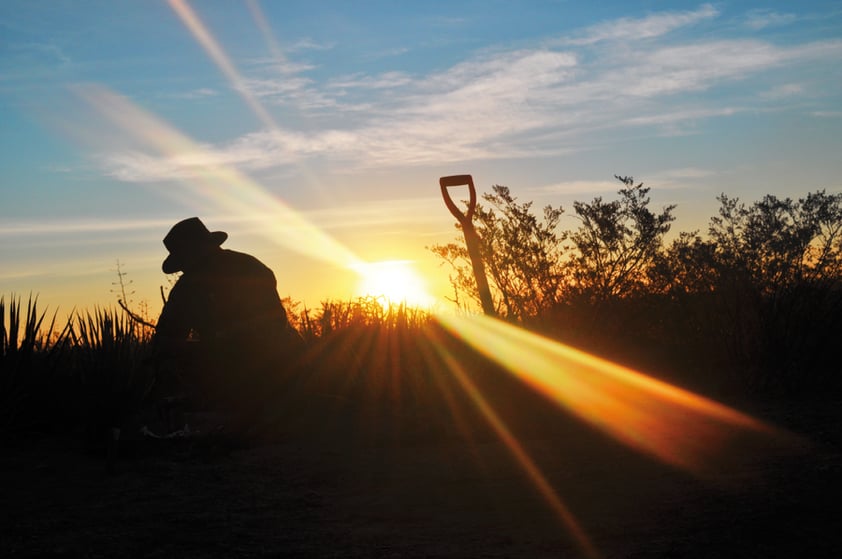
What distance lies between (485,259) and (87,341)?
5.48 meters

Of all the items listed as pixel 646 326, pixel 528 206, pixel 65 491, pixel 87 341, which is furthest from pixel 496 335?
pixel 65 491

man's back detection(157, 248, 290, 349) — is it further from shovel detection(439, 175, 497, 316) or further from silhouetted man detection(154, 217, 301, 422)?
shovel detection(439, 175, 497, 316)

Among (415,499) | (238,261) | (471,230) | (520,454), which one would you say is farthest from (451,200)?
(415,499)

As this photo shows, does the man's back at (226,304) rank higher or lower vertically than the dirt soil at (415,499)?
higher

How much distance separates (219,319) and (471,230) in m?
3.43

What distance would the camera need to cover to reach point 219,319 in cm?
822

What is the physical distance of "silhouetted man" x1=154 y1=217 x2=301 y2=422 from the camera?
316 inches

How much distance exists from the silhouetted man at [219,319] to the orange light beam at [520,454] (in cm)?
188

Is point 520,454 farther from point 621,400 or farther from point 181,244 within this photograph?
point 181,244

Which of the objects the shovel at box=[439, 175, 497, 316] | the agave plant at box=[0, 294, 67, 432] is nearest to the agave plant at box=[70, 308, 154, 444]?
the agave plant at box=[0, 294, 67, 432]

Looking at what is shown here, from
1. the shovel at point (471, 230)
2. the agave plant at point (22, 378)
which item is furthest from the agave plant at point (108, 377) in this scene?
the shovel at point (471, 230)

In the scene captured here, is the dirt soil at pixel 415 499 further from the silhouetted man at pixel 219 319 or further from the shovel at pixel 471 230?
the shovel at pixel 471 230

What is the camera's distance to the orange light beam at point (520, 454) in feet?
15.4

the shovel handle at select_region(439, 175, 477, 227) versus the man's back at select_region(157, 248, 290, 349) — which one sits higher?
the shovel handle at select_region(439, 175, 477, 227)
